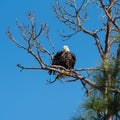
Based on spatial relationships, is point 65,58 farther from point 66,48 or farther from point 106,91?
point 106,91

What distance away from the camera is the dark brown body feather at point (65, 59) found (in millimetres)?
6905

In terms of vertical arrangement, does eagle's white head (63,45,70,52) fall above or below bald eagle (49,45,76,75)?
above

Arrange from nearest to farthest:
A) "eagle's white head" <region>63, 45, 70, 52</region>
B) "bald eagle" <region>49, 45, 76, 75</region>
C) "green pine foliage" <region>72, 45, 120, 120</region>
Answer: "green pine foliage" <region>72, 45, 120, 120</region> → "bald eagle" <region>49, 45, 76, 75</region> → "eagle's white head" <region>63, 45, 70, 52</region>

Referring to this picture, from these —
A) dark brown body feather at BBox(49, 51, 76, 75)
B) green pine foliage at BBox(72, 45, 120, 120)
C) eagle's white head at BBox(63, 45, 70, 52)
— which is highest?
eagle's white head at BBox(63, 45, 70, 52)

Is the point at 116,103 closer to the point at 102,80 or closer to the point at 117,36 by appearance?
the point at 102,80

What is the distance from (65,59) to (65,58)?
34 mm

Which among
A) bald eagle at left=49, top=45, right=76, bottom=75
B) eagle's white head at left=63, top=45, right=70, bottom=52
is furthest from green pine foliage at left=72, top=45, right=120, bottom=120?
eagle's white head at left=63, top=45, right=70, bottom=52

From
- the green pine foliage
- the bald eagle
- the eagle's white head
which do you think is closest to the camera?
the green pine foliage

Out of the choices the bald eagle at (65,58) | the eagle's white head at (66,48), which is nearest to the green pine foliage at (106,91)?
the bald eagle at (65,58)

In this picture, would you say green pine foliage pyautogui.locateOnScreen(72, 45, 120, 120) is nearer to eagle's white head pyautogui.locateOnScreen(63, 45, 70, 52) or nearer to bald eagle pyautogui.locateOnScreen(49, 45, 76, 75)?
bald eagle pyautogui.locateOnScreen(49, 45, 76, 75)

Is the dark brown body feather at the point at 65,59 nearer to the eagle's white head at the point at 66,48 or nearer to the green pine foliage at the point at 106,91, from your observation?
the eagle's white head at the point at 66,48

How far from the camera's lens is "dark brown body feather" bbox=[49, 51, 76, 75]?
6905 mm

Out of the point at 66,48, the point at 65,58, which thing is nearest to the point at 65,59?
the point at 65,58

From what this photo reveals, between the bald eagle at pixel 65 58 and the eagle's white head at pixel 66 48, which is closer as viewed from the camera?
the bald eagle at pixel 65 58
